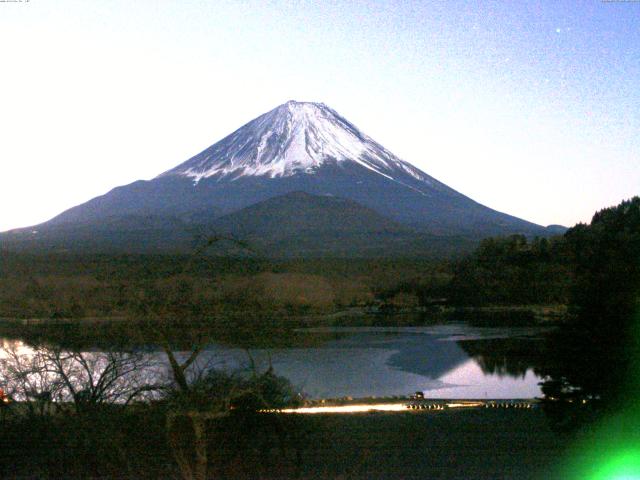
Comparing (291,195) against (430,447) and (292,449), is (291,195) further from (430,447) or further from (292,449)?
(292,449)

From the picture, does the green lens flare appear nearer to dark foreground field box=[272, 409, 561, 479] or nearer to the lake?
dark foreground field box=[272, 409, 561, 479]

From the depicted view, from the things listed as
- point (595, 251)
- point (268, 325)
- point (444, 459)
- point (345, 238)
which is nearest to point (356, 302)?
point (595, 251)

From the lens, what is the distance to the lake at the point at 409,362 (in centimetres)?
1419

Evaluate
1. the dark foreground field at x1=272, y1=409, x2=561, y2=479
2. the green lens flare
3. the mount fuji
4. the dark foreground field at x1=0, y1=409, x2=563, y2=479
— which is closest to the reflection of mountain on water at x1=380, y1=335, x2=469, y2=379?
the dark foreground field at x1=272, y1=409, x2=561, y2=479

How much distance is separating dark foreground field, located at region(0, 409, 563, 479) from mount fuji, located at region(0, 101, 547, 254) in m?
51.7

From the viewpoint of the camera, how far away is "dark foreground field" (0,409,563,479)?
7035 millimetres

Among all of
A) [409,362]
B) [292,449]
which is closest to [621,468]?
[292,449]

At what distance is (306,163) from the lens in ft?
340

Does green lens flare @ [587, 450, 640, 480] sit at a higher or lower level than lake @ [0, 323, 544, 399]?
higher

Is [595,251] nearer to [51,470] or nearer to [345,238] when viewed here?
[51,470]

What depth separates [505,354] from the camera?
18.6m

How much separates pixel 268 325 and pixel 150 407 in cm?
363

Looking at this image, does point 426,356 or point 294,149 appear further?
point 294,149

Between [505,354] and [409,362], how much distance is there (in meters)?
2.19
